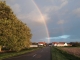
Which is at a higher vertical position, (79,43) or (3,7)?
(79,43)

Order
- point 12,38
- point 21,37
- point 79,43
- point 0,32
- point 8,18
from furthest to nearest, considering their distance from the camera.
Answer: point 79,43 < point 21,37 < point 8,18 < point 12,38 < point 0,32

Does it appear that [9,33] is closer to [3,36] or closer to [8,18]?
[3,36]

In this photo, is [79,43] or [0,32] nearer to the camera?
[0,32]

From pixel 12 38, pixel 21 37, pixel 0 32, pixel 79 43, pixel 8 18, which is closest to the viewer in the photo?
pixel 0 32

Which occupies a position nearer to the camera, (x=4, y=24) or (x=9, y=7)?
(x=4, y=24)

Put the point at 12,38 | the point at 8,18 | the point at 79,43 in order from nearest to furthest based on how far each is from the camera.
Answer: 1. the point at 12,38
2. the point at 8,18
3. the point at 79,43

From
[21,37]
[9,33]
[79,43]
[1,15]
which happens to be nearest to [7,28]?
[9,33]

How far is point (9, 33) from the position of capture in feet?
103

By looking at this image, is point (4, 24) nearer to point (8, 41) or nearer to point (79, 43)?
point (8, 41)

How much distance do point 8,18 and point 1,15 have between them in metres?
1.91

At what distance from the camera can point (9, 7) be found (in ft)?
111

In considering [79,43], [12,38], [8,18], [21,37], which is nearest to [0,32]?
[12,38]

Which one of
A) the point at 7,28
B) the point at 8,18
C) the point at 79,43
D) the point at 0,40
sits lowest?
the point at 0,40

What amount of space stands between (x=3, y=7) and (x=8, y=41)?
7.30 meters
